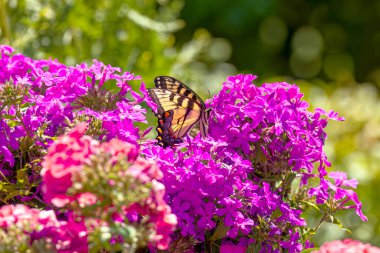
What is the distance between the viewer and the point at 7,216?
4.80 ft

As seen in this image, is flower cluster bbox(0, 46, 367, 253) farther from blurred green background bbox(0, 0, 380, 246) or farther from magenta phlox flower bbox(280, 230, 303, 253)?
blurred green background bbox(0, 0, 380, 246)

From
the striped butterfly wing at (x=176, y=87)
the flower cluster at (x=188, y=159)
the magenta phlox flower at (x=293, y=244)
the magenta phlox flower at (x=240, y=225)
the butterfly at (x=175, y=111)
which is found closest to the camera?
the flower cluster at (x=188, y=159)

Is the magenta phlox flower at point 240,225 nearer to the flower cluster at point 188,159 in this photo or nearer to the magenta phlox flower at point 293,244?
the flower cluster at point 188,159

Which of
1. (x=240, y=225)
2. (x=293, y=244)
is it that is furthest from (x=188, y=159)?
(x=293, y=244)

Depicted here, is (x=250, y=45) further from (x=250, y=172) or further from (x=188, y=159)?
(x=188, y=159)

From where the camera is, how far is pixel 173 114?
2.01m

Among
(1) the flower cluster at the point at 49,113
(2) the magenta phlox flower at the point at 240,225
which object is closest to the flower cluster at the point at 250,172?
(2) the magenta phlox flower at the point at 240,225

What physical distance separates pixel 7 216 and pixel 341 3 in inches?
207

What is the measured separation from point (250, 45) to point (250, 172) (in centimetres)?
446

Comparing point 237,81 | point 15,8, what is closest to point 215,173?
point 237,81

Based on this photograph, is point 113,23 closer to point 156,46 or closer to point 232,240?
point 156,46

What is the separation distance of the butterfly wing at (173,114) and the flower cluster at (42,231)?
496 mm

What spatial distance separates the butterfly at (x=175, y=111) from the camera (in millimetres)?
1941

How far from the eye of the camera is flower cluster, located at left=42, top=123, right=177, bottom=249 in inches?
51.6
